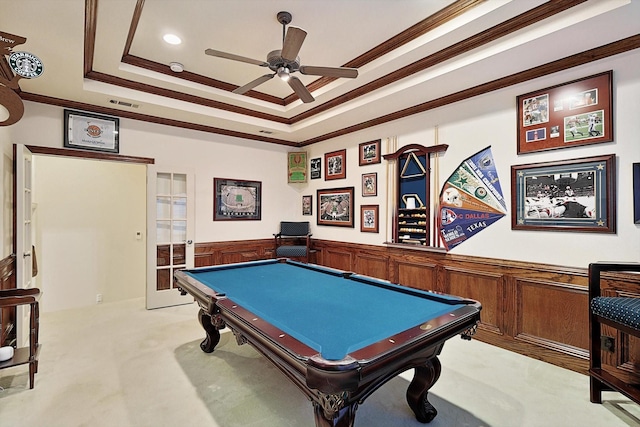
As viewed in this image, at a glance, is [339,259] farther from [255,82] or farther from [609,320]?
[609,320]

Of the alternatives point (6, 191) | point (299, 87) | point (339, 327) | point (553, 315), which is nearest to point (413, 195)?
point (553, 315)

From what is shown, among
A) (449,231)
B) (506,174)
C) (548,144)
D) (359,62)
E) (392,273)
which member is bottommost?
(392,273)

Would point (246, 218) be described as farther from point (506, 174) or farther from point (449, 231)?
point (506, 174)

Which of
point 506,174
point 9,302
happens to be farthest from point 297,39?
point 9,302

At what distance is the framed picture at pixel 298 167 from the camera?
19.0 ft

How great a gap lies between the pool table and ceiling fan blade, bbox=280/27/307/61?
5.99ft

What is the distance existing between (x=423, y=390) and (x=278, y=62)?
107 inches

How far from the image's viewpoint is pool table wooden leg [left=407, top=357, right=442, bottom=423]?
6.43 ft

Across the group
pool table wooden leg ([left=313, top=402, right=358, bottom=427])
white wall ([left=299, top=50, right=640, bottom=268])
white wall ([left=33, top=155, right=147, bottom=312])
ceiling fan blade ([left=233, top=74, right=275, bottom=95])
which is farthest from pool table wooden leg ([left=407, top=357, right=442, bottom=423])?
white wall ([left=33, top=155, right=147, bottom=312])

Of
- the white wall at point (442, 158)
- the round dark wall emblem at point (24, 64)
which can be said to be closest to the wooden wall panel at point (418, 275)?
the white wall at point (442, 158)

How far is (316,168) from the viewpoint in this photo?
567cm

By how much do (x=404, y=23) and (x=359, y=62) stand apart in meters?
0.73

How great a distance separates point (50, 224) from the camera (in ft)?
14.2

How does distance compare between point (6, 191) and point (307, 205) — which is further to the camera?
point (307, 205)
